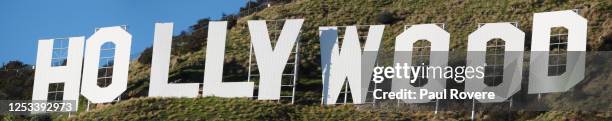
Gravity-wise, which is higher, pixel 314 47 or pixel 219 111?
pixel 314 47

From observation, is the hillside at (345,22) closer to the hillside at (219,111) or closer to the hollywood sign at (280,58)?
the hillside at (219,111)

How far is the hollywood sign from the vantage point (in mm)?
48938

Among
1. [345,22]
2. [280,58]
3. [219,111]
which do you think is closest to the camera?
[219,111]

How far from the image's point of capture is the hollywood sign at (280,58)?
4894 centimetres

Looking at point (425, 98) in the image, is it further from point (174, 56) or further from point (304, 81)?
point (174, 56)

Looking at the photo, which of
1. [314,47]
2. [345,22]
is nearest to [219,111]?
[314,47]

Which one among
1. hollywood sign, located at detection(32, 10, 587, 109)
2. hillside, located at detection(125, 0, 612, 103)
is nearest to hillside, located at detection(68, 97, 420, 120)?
hollywood sign, located at detection(32, 10, 587, 109)

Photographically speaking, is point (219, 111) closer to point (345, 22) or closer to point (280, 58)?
point (280, 58)

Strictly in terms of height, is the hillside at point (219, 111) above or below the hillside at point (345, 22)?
below

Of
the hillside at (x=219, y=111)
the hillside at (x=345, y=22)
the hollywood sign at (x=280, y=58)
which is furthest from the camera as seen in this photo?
the hillside at (x=345, y=22)

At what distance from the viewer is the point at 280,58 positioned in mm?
51062

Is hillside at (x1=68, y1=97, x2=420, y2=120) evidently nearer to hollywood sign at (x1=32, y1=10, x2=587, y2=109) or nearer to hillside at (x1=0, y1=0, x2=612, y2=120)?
hillside at (x1=0, y1=0, x2=612, y2=120)

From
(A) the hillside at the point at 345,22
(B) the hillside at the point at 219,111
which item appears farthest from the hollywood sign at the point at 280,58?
(A) the hillside at the point at 345,22

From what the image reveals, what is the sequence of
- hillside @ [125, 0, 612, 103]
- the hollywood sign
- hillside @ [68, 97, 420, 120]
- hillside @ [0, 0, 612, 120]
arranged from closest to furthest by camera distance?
the hollywood sign
hillside @ [68, 97, 420, 120]
hillside @ [0, 0, 612, 120]
hillside @ [125, 0, 612, 103]
